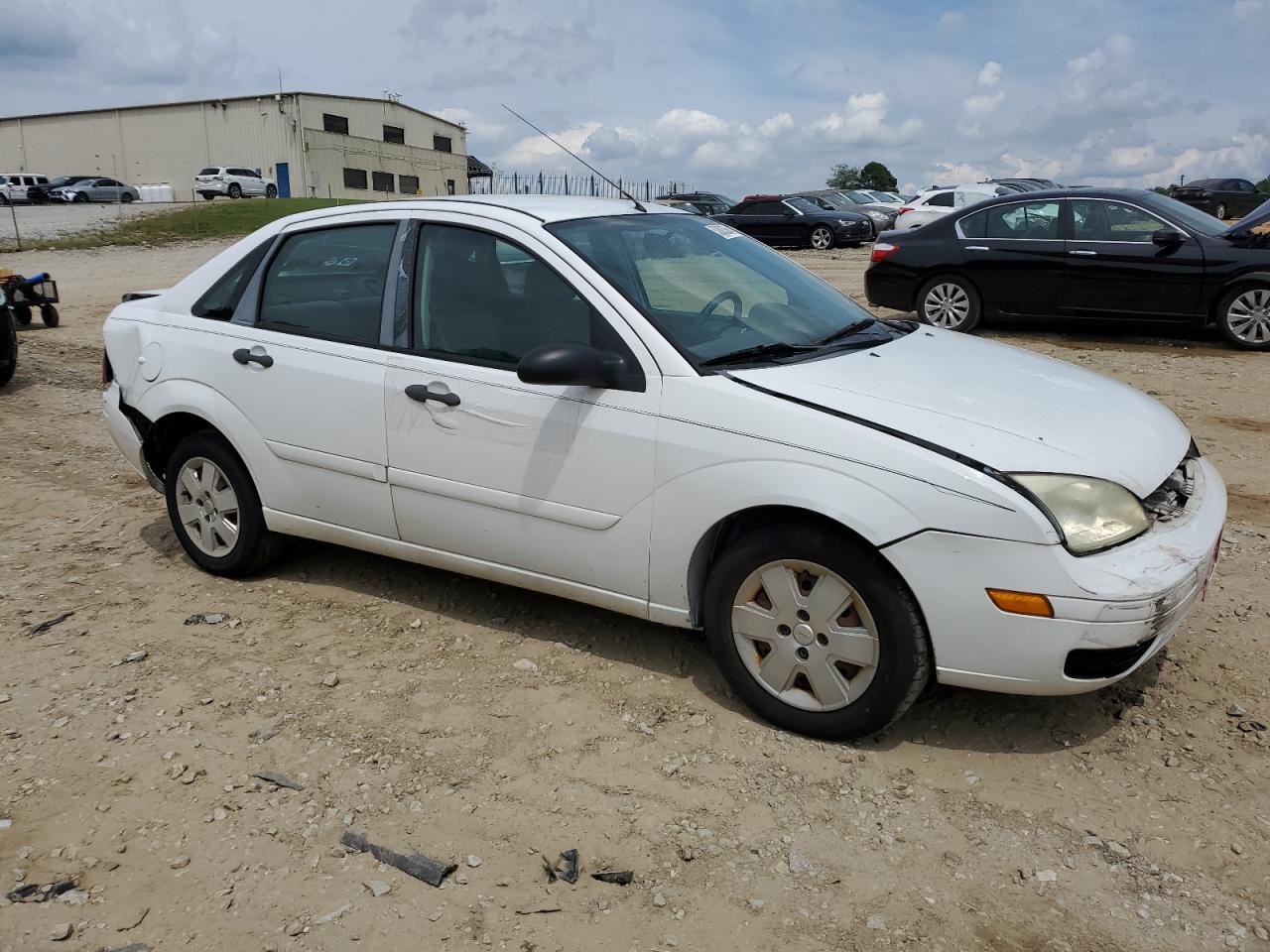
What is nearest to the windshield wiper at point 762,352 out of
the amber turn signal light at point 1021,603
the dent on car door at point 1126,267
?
the amber turn signal light at point 1021,603

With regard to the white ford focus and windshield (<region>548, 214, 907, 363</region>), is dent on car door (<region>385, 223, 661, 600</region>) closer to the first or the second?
the white ford focus

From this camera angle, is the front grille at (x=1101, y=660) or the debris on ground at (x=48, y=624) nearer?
the front grille at (x=1101, y=660)

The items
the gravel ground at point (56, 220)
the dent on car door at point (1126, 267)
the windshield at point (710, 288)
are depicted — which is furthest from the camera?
the gravel ground at point (56, 220)

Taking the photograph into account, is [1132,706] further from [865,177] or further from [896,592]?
[865,177]

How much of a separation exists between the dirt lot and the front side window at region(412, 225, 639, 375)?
1.20 metres

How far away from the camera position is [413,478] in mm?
4074

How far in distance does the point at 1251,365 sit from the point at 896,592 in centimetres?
801

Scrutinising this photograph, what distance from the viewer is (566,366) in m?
3.45

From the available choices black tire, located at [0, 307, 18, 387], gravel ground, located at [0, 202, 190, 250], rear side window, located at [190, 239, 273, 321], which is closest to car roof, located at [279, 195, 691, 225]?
rear side window, located at [190, 239, 273, 321]

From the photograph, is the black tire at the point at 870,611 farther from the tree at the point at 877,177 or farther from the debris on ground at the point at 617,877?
the tree at the point at 877,177

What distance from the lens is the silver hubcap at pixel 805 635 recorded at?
324 cm

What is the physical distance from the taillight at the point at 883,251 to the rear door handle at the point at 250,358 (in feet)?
27.4

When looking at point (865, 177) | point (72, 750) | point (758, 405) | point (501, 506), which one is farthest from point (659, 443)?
point (865, 177)

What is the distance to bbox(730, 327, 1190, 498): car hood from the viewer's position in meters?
3.14
